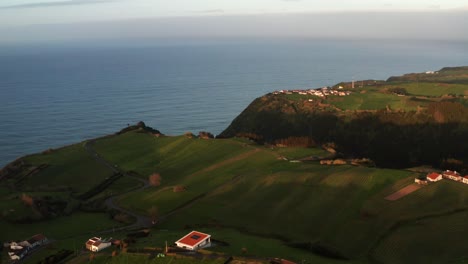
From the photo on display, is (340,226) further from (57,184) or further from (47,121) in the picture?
(47,121)

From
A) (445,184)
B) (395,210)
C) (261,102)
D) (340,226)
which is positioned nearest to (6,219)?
(340,226)

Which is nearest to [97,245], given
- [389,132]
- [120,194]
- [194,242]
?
[194,242]

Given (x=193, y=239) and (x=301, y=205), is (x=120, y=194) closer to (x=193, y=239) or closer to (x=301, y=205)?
(x=301, y=205)

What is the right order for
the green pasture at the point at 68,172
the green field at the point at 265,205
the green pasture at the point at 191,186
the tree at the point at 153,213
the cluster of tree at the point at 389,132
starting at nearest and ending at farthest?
1. the green field at the point at 265,205
2. the tree at the point at 153,213
3. the green pasture at the point at 191,186
4. the green pasture at the point at 68,172
5. the cluster of tree at the point at 389,132

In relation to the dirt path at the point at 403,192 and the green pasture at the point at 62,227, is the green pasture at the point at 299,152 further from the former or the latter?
the green pasture at the point at 62,227

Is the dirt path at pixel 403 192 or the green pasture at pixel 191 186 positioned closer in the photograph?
the dirt path at pixel 403 192

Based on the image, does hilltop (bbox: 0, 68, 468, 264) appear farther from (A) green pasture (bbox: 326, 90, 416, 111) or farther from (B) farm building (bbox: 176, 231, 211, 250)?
(A) green pasture (bbox: 326, 90, 416, 111)

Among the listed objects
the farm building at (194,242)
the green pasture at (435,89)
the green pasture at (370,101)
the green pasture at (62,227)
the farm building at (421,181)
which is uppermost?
the green pasture at (435,89)

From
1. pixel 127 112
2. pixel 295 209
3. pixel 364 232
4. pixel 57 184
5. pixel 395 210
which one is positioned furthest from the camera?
pixel 127 112

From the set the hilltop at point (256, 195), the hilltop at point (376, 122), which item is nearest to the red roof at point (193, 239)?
the hilltop at point (256, 195)
